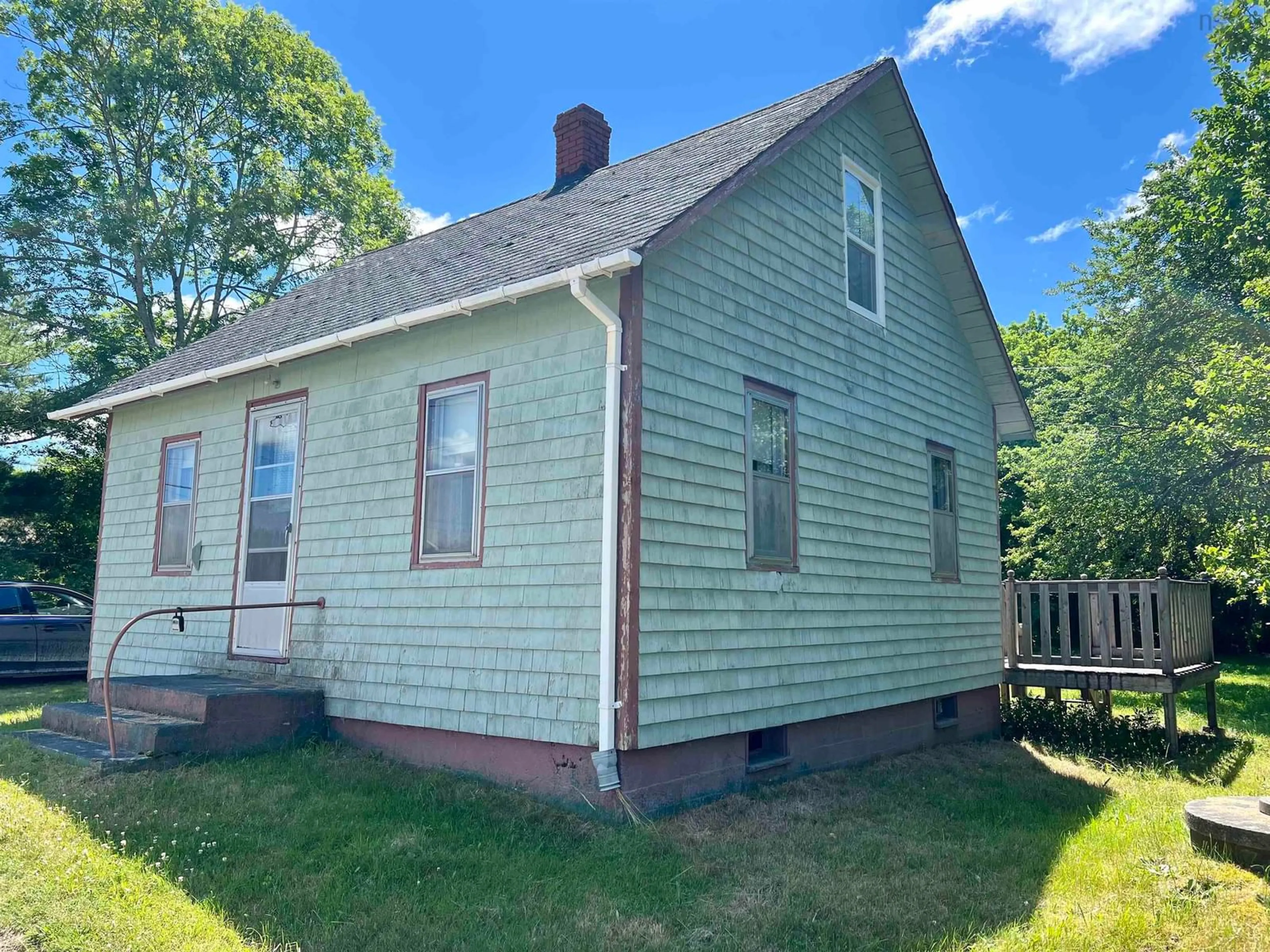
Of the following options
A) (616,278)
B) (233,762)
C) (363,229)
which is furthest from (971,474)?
(363,229)

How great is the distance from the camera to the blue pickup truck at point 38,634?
13.1 m

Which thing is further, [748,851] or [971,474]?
[971,474]

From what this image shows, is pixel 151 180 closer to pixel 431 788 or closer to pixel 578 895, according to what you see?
pixel 431 788

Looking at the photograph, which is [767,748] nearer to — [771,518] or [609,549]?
[771,518]

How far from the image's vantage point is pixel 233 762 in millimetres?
7086

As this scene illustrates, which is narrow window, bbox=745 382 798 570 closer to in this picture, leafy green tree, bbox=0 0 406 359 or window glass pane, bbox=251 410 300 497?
window glass pane, bbox=251 410 300 497

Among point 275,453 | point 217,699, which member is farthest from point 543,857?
point 275,453

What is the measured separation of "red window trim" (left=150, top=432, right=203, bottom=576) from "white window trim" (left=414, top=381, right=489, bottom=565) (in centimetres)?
369

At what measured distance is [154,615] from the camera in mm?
8445

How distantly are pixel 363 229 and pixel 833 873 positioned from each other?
2433 centimetres

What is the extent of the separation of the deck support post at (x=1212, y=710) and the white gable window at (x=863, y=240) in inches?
260

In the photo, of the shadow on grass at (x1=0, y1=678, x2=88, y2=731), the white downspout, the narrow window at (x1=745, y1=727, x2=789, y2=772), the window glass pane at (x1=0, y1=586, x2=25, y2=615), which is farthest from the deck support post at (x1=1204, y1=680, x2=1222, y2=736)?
the window glass pane at (x1=0, y1=586, x2=25, y2=615)

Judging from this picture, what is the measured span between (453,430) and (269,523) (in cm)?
276

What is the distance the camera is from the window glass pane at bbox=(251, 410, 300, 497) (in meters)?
9.05
